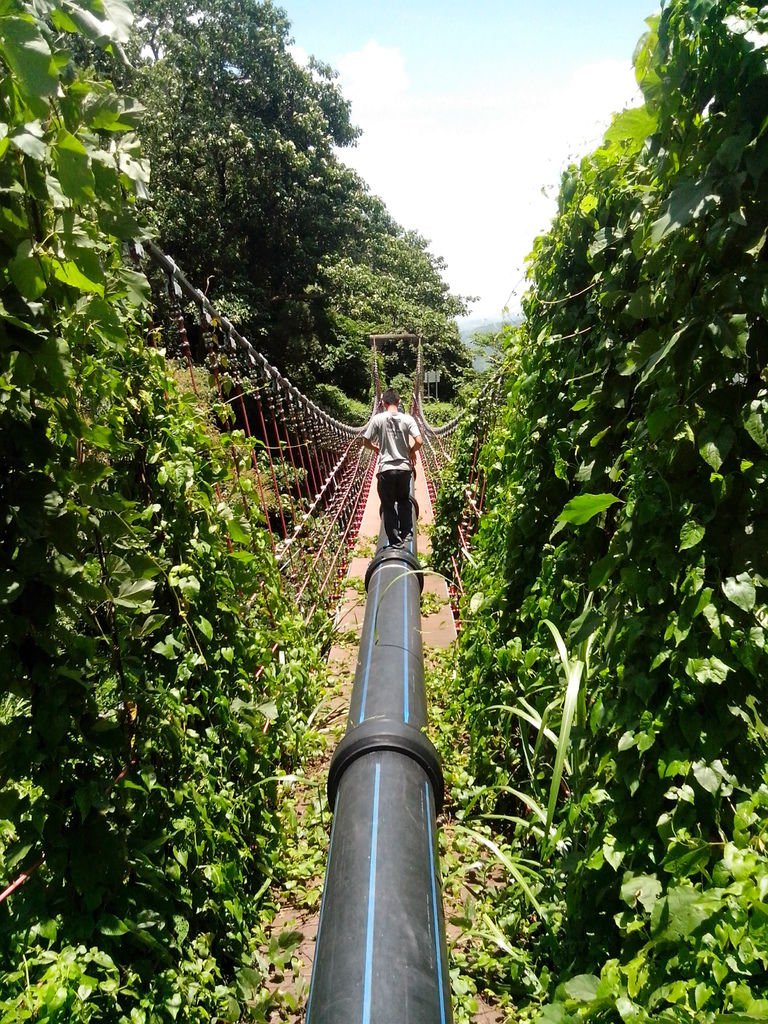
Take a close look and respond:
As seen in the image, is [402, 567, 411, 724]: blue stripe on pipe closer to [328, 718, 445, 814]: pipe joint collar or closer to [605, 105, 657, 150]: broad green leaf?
[328, 718, 445, 814]: pipe joint collar

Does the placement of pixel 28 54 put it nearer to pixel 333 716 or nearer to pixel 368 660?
pixel 368 660

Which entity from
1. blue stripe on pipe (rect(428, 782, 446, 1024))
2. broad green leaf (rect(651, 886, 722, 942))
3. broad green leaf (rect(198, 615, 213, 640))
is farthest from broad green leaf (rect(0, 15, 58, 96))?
blue stripe on pipe (rect(428, 782, 446, 1024))

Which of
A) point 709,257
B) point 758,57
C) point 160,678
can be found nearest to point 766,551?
point 709,257

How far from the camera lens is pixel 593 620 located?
4.34ft

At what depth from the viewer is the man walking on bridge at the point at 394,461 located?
4250 millimetres

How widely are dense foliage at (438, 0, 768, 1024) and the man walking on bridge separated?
2.68 m

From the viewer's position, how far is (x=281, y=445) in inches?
116

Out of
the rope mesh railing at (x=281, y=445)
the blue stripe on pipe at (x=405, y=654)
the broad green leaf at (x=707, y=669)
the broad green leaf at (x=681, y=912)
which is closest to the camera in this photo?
the broad green leaf at (x=681, y=912)

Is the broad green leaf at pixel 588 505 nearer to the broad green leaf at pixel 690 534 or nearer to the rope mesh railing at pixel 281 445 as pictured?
the broad green leaf at pixel 690 534

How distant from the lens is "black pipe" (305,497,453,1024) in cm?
112

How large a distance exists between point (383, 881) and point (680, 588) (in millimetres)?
816

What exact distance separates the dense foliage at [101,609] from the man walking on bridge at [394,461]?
2393 mm

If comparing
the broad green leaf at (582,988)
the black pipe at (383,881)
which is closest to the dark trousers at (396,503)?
the black pipe at (383,881)

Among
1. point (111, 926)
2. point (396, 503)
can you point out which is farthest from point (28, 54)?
point (396, 503)
